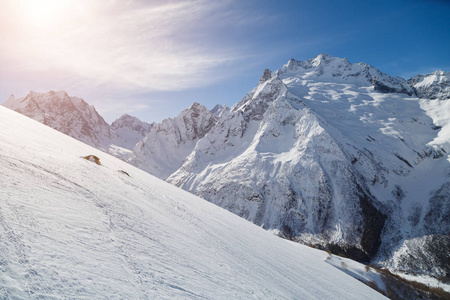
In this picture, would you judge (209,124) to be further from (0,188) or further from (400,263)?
(0,188)

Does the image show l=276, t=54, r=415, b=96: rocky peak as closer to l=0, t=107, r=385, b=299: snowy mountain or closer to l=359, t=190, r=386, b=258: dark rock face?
l=359, t=190, r=386, b=258: dark rock face

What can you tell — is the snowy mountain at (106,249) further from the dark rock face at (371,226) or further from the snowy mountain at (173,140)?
the snowy mountain at (173,140)

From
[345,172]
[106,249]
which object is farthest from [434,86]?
[106,249]

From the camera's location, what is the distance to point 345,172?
73.1 meters

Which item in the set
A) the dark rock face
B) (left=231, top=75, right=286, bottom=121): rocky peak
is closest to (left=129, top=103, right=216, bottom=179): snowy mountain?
(left=231, top=75, right=286, bottom=121): rocky peak

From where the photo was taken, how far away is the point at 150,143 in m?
167

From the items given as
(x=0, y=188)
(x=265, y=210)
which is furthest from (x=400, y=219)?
(x=0, y=188)

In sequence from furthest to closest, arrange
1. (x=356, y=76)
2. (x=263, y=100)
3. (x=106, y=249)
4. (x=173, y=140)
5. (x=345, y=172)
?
(x=356, y=76) → (x=173, y=140) → (x=263, y=100) → (x=345, y=172) → (x=106, y=249)

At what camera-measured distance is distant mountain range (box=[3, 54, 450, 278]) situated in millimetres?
60625

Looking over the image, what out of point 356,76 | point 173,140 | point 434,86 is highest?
point 356,76

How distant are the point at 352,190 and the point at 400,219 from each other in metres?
15.2

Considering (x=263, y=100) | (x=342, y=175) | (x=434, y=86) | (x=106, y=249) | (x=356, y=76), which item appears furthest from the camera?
(x=356, y=76)

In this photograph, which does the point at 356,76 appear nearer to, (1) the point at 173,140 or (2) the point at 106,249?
(1) the point at 173,140

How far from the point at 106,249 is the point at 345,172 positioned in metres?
80.3
